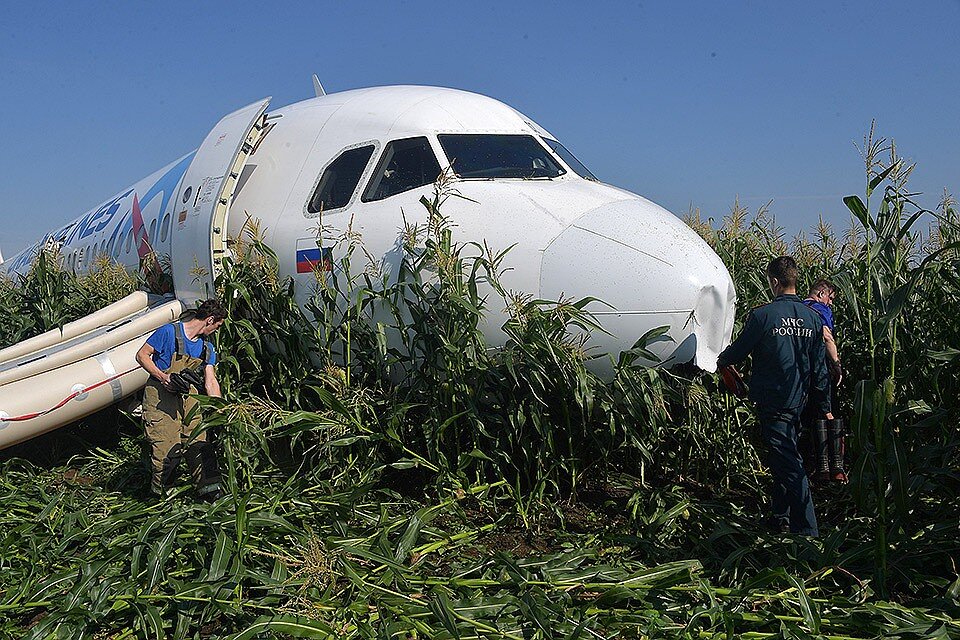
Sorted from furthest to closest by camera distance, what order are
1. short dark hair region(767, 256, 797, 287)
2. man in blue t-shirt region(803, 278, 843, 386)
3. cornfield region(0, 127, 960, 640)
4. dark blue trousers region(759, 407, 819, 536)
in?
man in blue t-shirt region(803, 278, 843, 386) < short dark hair region(767, 256, 797, 287) < dark blue trousers region(759, 407, 819, 536) < cornfield region(0, 127, 960, 640)

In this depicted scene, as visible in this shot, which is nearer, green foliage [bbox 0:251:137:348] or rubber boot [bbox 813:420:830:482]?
rubber boot [bbox 813:420:830:482]

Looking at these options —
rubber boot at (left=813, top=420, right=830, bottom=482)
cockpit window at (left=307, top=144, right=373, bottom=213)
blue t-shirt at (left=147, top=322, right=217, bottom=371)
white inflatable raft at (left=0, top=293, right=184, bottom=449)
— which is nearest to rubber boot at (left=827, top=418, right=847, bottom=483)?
rubber boot at (left=813, top=420, right=830, bottom=482)

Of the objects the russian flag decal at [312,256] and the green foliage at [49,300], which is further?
the green foliage at [49,300]

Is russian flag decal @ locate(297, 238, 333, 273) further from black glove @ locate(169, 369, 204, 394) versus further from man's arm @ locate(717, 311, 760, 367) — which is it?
man's arm @ locate(717, 311, 760, 367)

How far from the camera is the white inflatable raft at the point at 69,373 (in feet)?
23.5

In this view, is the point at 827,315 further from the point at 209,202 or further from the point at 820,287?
the point at 209,202

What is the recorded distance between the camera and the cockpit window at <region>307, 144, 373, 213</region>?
7.12 meters

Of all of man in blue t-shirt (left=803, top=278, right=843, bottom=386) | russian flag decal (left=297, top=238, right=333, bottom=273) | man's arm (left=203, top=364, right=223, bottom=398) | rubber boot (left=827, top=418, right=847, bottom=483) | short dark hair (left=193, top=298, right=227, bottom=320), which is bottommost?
rubber boot (left=827, top=418, right=847, bottom=483)

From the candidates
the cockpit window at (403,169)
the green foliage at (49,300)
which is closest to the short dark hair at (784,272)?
the cockpit window at (403,169)

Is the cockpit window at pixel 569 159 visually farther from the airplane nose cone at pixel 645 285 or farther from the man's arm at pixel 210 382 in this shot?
the man's arm at pixel 210 382

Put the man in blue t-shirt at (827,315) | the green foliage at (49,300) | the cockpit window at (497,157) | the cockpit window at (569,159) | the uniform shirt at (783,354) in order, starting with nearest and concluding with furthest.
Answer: the uniform shirt at (783,354)
the man in blue t-shirt at (827,315)
the cockpit window at (497,157)
the cockpit window at (569,159)
the green foliage at (49,300)

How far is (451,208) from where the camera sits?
256 inches

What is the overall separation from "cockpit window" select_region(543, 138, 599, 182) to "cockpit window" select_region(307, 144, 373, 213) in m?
1.65

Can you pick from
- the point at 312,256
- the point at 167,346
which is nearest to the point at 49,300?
the point at 167,346
